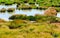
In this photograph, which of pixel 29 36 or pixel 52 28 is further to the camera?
pixel 52 28

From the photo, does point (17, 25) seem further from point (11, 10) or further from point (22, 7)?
point (22, 7)

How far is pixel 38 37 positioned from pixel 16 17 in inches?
1168

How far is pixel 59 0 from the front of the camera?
105m

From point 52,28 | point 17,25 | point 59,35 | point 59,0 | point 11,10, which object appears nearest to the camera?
point 59,35

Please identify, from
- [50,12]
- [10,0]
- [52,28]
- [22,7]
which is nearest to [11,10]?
[22,7]

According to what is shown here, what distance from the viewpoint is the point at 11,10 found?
77125mm

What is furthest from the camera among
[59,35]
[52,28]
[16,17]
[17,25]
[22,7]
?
[22,7]

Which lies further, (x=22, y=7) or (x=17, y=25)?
(x=22, y=7)

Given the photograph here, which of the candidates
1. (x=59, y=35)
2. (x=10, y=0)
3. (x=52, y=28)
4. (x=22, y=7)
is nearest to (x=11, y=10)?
(x=22, y=7)

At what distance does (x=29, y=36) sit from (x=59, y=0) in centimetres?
7375

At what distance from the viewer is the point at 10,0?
105438 millimetres

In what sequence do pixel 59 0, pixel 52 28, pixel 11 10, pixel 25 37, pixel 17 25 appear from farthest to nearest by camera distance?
pixel 59 0
pixel 11 10
pixel 17 25
pixel 52 28
pixel 25 37

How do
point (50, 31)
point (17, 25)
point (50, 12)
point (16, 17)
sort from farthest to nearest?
point (50, 12)
point (16, 17)
point (17, 25)
point (50, 31)

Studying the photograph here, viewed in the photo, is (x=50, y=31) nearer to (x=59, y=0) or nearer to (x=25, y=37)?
(x=25, y=37)
